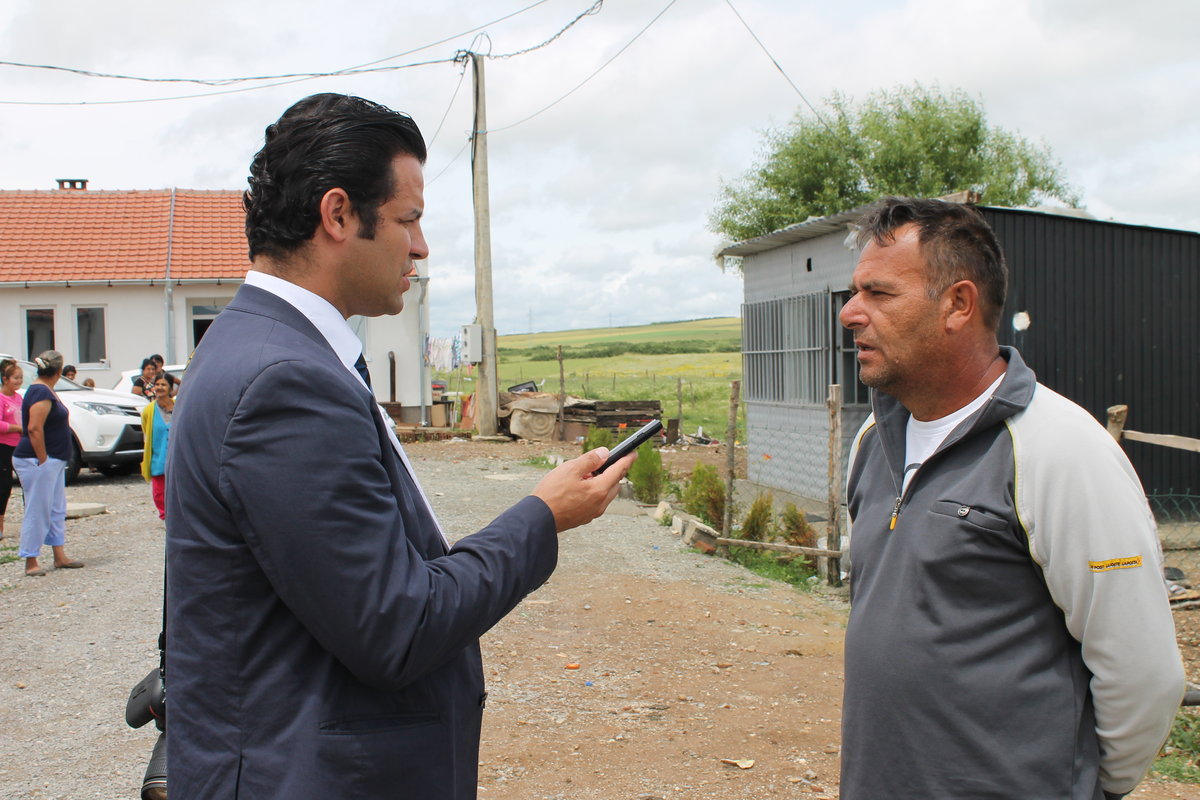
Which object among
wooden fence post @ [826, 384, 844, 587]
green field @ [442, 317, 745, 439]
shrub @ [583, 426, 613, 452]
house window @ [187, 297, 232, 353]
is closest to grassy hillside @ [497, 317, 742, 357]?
green field @ [442, 317, 745, 439]

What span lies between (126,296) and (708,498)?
17.3m

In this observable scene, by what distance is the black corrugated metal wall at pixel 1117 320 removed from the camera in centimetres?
1163

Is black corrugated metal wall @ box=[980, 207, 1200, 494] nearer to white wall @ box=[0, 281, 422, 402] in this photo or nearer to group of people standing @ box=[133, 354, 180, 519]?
group of people standing @ box=[133, 354, 180, 519]

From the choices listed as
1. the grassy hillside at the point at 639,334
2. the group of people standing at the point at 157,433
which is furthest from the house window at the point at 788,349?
the grassy hillside at the point at 639,334

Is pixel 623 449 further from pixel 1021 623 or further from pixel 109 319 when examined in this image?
pixel 109 319

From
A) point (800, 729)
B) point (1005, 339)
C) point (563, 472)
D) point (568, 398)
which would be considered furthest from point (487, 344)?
point (563, 472)

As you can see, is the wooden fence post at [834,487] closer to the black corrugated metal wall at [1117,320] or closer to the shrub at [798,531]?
the shrub at [798,531]

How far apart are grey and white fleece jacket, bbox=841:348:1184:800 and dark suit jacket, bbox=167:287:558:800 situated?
0.96 meters

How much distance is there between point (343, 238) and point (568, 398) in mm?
19847

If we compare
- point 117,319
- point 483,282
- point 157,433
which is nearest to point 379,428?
point 157,433

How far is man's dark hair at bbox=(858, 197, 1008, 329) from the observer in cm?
226

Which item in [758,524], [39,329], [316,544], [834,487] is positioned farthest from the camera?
[39,329]

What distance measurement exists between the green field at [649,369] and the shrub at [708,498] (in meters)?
10.3

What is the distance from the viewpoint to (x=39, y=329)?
22.4 meters
